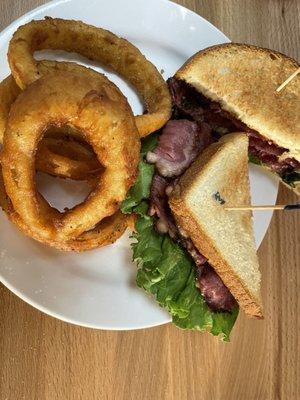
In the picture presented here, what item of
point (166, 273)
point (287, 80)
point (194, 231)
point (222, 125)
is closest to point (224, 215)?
point (194, 231)

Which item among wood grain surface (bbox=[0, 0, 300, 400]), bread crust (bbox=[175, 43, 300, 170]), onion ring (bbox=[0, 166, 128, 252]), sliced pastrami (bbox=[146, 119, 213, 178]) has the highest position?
bread crust (bbox=[175, 43, 300, 170])

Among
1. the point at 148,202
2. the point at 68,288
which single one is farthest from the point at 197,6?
the point at 68,288

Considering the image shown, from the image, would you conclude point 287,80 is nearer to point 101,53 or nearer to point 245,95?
point 245,95

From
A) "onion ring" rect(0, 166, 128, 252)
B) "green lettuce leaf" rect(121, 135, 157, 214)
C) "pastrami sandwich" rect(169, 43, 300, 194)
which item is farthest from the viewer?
"pastrami sandwich" rect(169, 43, 300, 194)

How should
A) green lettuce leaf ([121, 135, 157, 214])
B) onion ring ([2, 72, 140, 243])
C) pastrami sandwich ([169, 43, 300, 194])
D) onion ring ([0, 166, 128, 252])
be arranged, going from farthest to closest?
pastrami sandwich ([169, 43, 300, 194]) → green lettuce leaf ([121, 135, 157, 214]) → onion ring ([0, 166, 128, 252]) → onion ring ([2, 72, 140, 243])

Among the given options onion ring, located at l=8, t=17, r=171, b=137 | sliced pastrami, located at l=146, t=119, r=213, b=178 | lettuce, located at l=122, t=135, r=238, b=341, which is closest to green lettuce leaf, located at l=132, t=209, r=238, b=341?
lettuce, located at l=122, t=135, r=238, b=341

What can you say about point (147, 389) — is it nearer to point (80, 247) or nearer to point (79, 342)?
point (79, 342)

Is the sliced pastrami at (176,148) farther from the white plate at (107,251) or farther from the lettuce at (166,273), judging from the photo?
the white plate at (107,251)

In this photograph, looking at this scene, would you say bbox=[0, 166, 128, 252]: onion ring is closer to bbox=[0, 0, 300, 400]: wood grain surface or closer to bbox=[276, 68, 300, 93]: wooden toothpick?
bbox=[0, 0, 300, 400]: wood grain surface
